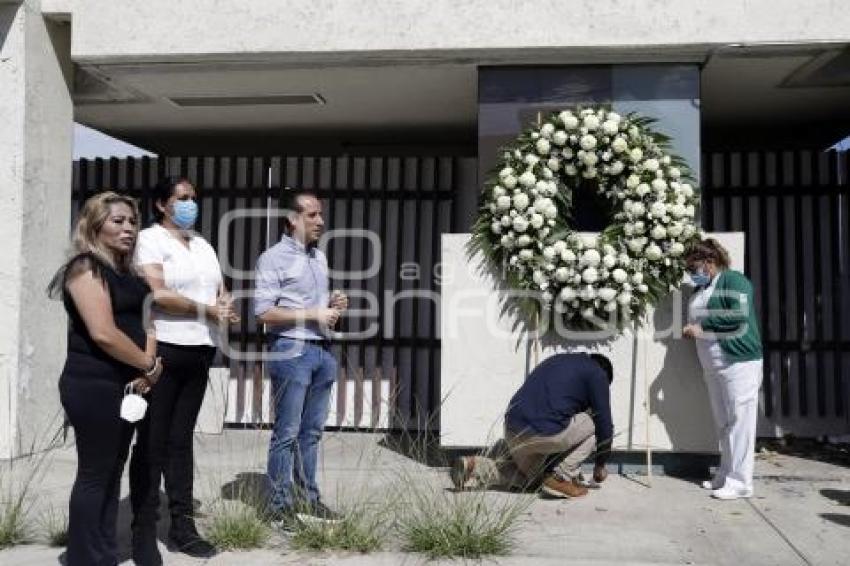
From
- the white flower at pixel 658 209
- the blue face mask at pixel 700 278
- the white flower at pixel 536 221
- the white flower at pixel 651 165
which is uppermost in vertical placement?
the white flower at pixel 651 165

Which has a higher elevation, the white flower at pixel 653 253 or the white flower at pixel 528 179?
the white flower at pixel 528 179

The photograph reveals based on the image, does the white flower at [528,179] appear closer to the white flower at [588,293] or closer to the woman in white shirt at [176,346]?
the white flower at [588,293]

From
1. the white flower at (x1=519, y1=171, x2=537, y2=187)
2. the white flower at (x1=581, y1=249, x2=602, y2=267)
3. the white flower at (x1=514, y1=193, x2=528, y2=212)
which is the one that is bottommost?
the white flower at (x1=581, y1=249, x2=602, y2=267)

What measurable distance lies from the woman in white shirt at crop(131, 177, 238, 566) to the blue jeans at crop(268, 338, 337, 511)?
0.42m

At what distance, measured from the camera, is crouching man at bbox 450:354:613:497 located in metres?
5.12

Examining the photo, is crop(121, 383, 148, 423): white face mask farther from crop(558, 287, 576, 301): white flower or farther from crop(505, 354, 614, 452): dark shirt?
crop(558, 287, 576, 301): white flower

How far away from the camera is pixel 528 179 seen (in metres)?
5.93

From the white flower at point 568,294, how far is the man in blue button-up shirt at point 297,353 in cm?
196

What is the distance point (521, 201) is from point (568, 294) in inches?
29.5

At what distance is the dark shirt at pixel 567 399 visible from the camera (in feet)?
16.7

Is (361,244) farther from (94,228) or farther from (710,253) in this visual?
(94,228)

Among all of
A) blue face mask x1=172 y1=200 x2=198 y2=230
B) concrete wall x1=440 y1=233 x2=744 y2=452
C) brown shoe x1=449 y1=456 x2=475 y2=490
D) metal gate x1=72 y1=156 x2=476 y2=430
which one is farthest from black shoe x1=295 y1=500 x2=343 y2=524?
metal gate x1=72 y1=156 x2=476 y2=430

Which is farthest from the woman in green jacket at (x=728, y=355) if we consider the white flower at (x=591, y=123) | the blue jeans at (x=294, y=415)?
the blue jeans at (x=294, y=415)

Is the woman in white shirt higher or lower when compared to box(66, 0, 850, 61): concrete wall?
lower
